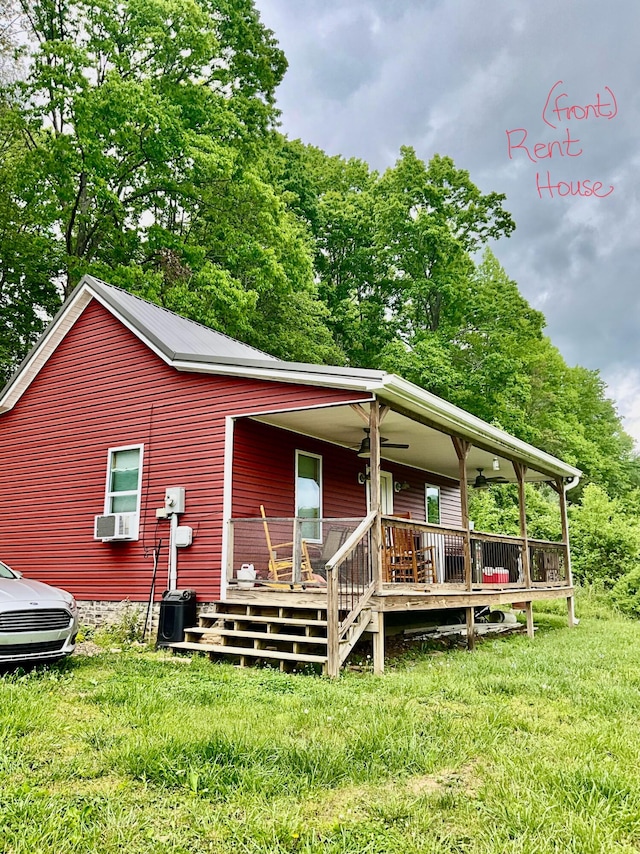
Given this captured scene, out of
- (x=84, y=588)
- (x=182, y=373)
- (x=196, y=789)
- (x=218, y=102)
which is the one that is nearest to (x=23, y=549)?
(x=84, y=588)

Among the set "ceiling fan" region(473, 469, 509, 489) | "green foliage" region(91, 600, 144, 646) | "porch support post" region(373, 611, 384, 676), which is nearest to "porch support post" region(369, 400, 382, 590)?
"porch support post" region(373, 611, 384, 676)

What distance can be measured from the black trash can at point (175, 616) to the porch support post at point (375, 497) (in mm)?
2694

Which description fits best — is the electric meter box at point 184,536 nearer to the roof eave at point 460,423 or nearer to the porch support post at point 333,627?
the porch support post at point 333,627

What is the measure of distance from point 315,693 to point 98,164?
15623 millimetres

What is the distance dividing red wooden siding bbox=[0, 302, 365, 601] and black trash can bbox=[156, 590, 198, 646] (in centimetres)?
35

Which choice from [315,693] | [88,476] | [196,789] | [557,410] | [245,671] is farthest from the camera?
[557,410]

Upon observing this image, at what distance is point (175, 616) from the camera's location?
9484mm

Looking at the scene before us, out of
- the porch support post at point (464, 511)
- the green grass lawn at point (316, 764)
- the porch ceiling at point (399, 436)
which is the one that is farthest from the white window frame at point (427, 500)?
the green grass lawn at point (316, 764)

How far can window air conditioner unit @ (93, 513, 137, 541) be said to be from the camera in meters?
10.8

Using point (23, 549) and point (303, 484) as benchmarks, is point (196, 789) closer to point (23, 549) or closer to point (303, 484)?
point (303, 484)

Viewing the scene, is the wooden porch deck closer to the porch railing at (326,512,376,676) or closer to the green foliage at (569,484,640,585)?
the porch railing at (326,512,376,676)

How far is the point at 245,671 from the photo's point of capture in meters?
8.11

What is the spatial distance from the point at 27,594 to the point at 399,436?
6.82 meters

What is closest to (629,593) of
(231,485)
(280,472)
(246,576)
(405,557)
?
(405,557)
